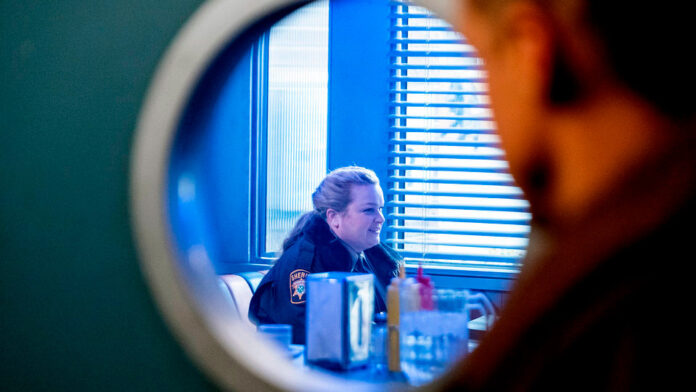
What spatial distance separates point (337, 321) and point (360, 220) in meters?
1.11

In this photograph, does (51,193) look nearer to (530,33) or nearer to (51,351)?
(51,351)

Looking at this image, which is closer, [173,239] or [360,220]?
[173,239]

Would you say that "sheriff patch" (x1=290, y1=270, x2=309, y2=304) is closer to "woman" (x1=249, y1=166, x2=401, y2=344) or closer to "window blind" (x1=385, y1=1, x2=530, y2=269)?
"woman" (x1=249, y1=166, x2=401, y2=344)

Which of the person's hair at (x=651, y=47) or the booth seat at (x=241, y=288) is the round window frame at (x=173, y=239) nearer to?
the person's hair at (x=651, y=47)

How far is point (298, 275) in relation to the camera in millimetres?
1914

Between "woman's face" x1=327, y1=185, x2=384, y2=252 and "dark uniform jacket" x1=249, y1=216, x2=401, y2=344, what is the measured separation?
0.05 meters

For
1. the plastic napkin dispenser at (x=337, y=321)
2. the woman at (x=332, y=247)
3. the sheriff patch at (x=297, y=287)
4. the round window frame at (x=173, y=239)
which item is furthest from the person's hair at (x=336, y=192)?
the round window frame at (x=173, y=239)

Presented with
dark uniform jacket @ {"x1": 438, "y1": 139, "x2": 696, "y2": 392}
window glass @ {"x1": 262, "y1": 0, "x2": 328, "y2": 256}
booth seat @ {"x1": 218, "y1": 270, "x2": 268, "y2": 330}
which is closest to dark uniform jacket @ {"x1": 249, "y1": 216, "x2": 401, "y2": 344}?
booth seat @ {"x1": 218, "y1": 270, "x2": 268, "y2": 330}

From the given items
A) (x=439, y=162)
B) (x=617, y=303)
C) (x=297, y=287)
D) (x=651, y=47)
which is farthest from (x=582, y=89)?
Result: (x=439, y=162)

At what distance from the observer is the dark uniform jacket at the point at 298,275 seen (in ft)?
5.94

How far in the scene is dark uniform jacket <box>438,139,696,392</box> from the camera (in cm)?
55

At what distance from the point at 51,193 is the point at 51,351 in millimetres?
248

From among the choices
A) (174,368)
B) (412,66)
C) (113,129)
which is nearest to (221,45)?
(113,129)

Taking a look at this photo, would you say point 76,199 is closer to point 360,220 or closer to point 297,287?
point 297,287
